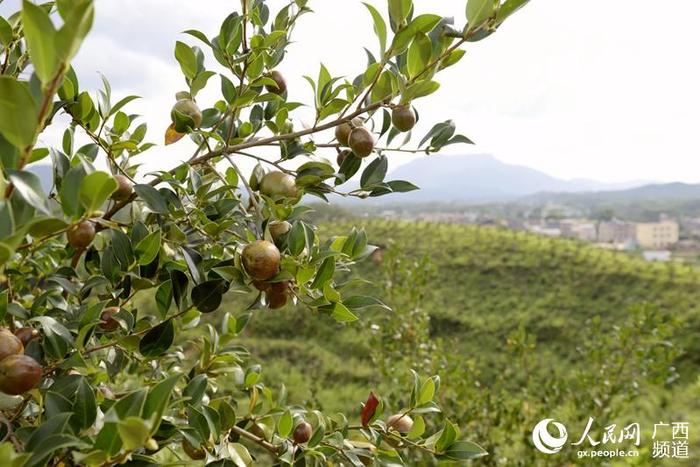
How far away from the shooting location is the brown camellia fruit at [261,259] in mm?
752

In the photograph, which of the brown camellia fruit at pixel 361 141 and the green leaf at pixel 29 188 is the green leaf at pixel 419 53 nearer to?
the brown camellia fruit at pixel 361 141

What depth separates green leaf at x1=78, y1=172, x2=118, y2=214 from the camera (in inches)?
19.4

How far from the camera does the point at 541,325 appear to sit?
24.7 ft

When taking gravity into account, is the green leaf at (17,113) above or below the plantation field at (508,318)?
above

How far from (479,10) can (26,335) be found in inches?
36.1

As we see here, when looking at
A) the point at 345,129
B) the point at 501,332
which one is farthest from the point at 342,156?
the point at 501,332

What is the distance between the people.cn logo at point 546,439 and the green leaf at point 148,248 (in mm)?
2675

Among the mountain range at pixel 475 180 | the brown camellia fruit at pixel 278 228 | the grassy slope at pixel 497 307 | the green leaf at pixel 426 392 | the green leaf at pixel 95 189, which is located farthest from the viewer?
the mountain range at pixel 475 180

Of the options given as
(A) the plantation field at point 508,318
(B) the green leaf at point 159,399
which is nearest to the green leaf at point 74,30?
Answer: (B) the green leaf at point 159,399

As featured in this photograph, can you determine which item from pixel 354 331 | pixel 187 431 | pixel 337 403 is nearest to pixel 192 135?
pixel 187 431

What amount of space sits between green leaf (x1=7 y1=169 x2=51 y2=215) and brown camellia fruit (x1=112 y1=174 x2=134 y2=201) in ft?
1.45

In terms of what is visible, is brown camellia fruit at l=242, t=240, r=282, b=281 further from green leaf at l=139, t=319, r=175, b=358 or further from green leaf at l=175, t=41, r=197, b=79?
green leaf at l=175, t=41, r=197, b=79

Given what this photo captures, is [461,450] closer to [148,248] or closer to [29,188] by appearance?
[148,248]

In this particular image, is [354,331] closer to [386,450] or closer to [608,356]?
[608,356]
